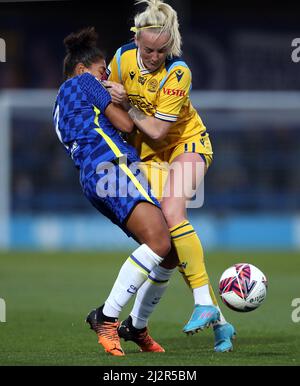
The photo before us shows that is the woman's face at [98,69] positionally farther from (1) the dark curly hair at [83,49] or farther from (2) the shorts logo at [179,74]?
(2) the shorts logo at [179,74]

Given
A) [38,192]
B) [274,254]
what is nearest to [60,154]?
[38,192]

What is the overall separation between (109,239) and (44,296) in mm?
9487

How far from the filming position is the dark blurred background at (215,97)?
2178 centimetres

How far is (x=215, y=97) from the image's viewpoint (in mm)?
22156

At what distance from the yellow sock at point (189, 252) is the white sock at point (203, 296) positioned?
0.09ft

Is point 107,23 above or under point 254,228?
above

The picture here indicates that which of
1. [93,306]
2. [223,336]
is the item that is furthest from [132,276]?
[93,306]

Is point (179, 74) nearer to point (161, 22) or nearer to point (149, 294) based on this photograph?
point (161, 22)

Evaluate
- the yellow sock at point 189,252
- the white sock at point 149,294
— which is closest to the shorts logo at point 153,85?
the yellow sock at point 189,252

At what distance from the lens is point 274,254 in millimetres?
18219

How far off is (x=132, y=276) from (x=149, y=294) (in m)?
0.56

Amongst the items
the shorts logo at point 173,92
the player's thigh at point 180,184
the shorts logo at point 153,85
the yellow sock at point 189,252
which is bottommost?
the yellow sock at point 189,252

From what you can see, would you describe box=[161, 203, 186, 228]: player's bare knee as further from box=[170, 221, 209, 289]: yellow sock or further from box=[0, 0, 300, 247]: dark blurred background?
box=[0, 0, 300, 247]: dark blurred background

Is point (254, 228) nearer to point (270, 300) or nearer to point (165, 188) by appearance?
point (270, 300)
